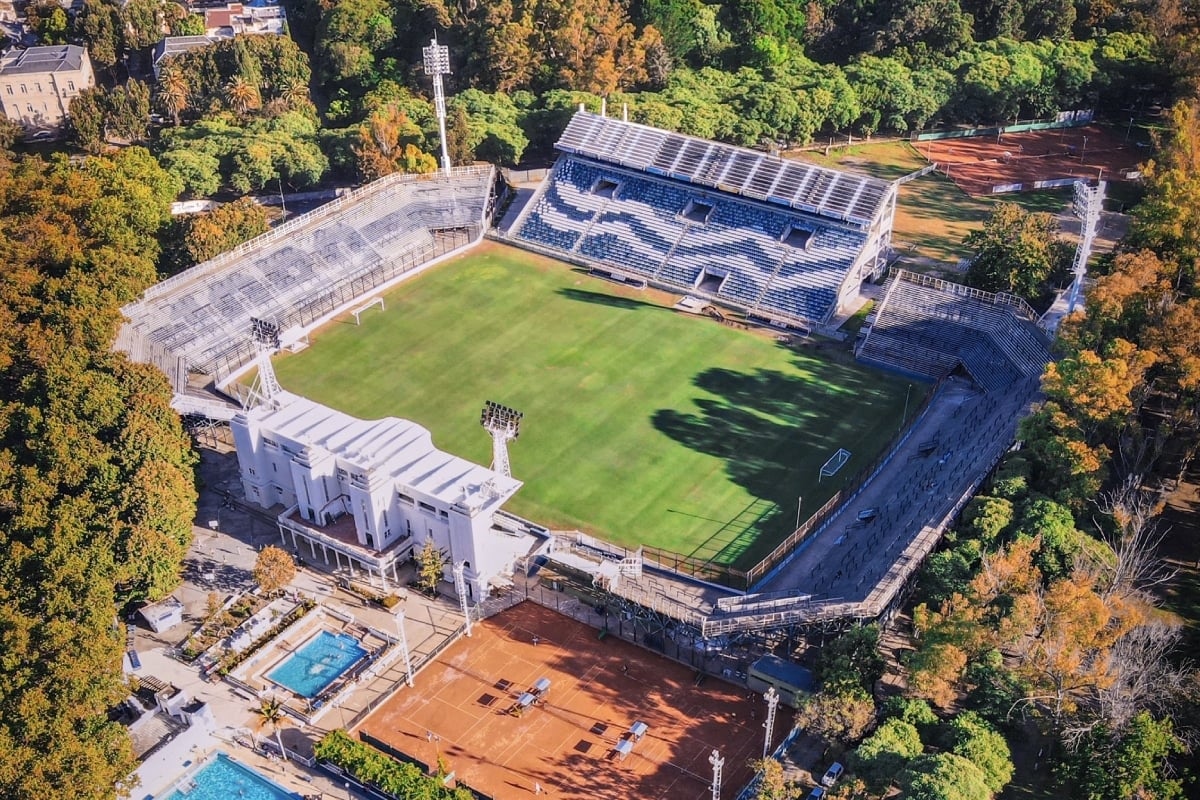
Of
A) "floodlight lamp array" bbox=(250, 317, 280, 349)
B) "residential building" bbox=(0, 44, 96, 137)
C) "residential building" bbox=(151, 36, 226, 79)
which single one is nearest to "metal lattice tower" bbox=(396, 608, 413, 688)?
"floodlight lamp array" bbox=(250, 317, 280, 349)

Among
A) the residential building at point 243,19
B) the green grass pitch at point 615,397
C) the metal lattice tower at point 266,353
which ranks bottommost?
the green grass pitch at point 615,397

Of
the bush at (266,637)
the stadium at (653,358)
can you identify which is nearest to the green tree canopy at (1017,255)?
the stadium at (653,358)

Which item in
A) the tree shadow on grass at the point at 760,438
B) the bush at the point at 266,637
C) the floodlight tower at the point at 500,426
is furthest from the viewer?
the tree shadow on grass at the point at 760,438

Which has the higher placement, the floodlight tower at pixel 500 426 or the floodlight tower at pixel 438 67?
the floodlight tower at pixel 438 67

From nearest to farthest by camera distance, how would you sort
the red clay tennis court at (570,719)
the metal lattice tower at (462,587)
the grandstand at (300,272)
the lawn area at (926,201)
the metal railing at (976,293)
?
the red clay tennis court at (570,719), the metal lattice tower at (462,587), the metal railing at (976,293), the grandstand at (300,272), the lawn area at (926,201)

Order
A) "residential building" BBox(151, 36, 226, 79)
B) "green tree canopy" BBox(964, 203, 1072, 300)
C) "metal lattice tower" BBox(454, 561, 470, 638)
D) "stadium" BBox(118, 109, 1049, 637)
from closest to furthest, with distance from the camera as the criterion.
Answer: "metal lattice tower" BBox(454, 561, 470, 638), "stadium" BBox(118, 109, 1049, 637), "green tree canopy" BBox(964, 203, 1072, 300), "residential building" BBox(151, 36, 226, 79)

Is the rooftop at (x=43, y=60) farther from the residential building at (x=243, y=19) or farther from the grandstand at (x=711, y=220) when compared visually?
the grandstand at (x=711, y=220)

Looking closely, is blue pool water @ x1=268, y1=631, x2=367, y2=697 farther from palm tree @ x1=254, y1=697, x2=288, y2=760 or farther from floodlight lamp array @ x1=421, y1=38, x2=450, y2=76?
floodlight lamp array @ x1=421, y1=38, x2=450, y2=76

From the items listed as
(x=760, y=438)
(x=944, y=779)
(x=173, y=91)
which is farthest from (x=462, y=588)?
(x=173, y=91)
